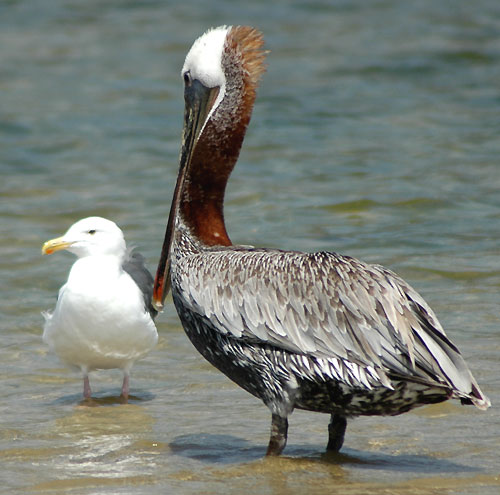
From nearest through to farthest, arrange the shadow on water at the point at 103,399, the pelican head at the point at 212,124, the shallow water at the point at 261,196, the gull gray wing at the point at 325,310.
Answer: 1. the gull gray wing at the point at 325,310
2. the shallow water at the point at 261,196
3. the pelican head at the point at 212,124
4. the shadow on water at the point at 103,399

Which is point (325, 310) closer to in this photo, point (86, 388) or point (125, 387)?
point (125, 387)

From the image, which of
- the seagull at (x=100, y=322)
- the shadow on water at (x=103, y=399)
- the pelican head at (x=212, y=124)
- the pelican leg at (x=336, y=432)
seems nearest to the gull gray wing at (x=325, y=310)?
the pelican head at (x=212, y=124)

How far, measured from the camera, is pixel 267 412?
565cm

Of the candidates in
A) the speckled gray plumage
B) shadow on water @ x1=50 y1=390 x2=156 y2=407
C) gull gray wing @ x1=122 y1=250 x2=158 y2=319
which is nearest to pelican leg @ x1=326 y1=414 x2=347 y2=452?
the speckled gray plumage

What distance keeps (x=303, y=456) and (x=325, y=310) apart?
0.74m

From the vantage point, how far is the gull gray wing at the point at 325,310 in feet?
14.9

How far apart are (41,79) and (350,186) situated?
6479 millimetres

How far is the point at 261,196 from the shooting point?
33.8 feet

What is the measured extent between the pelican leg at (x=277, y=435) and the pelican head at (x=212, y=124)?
3.22 feet

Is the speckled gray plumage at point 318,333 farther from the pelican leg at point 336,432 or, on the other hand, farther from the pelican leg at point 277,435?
the pelican leg at point 336,432

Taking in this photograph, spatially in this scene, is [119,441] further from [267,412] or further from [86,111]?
[86,111]

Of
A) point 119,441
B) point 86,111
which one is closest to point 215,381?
point 119,441

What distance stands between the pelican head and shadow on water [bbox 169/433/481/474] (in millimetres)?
868

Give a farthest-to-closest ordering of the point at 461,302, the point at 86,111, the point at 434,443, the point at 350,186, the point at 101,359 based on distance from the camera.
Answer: the point at 86,111 → the point at 350,186 → the point at 461,302 → the point at 101,359 → the point at 434,443
